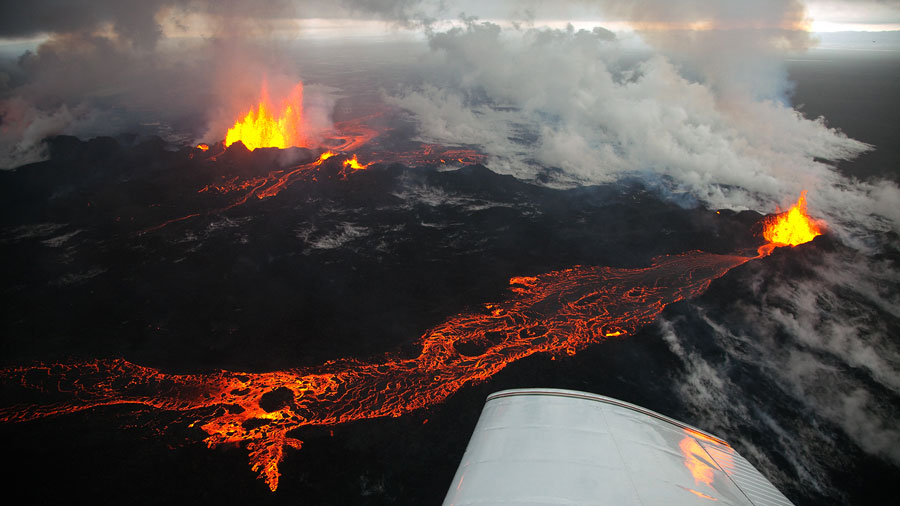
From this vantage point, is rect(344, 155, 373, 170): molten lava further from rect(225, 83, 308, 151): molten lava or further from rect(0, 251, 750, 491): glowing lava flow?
rect(0, 251, 750, 491): glowing lava flow

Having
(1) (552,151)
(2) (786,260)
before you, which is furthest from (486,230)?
(1) (552,151)

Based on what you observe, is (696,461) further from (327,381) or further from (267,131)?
(267,131)

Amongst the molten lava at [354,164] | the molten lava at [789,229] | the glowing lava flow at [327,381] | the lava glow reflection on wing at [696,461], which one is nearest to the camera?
the lava glow reflection on wing at [696,461]

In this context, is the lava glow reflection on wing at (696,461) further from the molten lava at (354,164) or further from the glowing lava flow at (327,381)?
the molten lava at (354,164)

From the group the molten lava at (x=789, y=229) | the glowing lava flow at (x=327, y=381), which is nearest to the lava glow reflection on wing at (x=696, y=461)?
the glowing lava flow at (x=327, y=381)

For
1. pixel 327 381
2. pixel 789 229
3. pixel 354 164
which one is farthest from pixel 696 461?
pixel 354 164

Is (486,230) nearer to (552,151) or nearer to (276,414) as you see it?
(276,414)

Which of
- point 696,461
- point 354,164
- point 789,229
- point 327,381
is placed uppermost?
point 696,461
